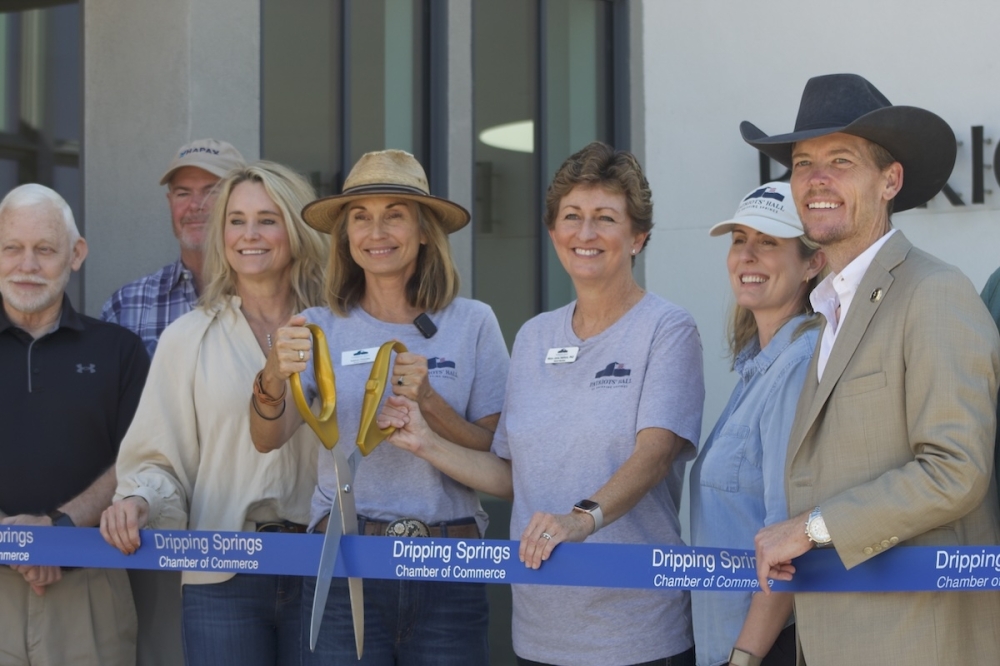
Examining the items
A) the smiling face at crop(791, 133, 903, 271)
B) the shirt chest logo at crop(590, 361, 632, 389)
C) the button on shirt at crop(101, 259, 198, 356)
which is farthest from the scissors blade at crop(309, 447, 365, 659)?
the button on shirt at crop(101, 259, 198, 356)

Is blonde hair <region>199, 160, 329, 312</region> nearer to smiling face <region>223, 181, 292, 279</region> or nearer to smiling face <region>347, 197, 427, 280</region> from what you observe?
smiling face <region>223, 181, 292, 279</region>

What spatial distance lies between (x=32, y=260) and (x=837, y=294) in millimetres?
2494

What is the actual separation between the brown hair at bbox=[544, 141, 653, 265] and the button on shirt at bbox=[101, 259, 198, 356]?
1.77 m

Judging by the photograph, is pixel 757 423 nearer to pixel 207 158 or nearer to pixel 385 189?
pixel 385 189

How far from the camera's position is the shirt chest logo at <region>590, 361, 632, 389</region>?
3.14 meters

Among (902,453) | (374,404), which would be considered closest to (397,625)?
(374,404)

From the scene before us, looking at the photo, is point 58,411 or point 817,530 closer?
point 817,530

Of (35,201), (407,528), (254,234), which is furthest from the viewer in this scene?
(35,201)

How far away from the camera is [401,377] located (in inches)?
128

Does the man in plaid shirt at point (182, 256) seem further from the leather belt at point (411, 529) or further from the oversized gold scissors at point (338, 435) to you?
the leather belt at point (411, 529)

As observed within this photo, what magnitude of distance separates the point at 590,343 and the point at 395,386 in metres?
0.54

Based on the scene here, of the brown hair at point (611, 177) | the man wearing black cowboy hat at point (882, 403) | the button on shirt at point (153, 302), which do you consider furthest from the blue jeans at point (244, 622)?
the man wearing black cowboy hat at point (882, 403)

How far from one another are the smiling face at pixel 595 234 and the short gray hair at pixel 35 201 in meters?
1.69

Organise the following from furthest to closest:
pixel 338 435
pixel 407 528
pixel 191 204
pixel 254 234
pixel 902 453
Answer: pixel 191 204
pixel 254 234
pixel 407 528
pixel 338 435
pixel 902 453
